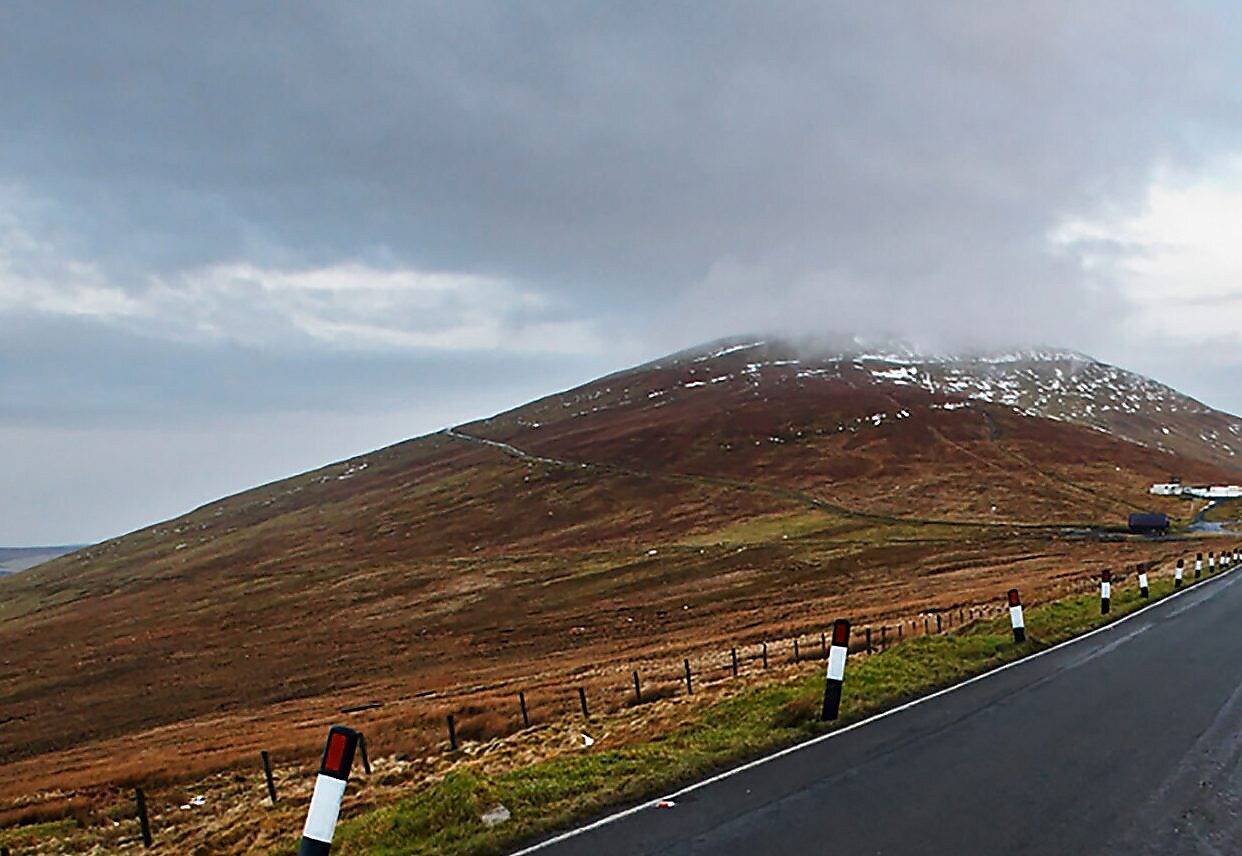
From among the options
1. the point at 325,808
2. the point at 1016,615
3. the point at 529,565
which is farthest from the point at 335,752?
the point at 529,565

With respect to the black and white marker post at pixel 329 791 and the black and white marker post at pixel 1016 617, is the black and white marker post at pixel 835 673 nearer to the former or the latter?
the black and white marker post at pixel 329 791

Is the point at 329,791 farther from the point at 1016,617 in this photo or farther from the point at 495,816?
the point at 1016,617

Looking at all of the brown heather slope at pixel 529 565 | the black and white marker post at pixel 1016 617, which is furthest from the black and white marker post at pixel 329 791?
the brown heather slope at pixel 529 565

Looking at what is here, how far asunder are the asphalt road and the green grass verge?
475mm

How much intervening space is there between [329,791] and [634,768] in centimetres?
437

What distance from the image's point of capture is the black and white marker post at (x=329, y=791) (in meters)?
5.96

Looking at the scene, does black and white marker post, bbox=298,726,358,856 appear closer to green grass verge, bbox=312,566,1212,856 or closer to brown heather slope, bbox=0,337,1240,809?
green grass verge, bbox=312,566,1212,856

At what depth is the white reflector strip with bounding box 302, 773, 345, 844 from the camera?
6.00 m

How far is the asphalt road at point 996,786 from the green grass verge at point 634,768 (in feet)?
1.56

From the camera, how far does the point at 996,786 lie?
8477mm

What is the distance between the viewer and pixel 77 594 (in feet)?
378

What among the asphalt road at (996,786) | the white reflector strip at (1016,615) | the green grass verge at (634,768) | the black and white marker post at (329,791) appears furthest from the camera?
the white reflector strip at (1016,615)

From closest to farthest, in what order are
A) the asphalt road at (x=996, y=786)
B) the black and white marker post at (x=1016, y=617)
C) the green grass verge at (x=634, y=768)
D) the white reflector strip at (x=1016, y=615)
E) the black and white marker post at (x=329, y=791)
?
the black and white marker post at (x=329, y=791)
the asphalt road at (x=996, y=786)
the green grass verge at (x=634, y=768)
the black and white marker post at (x=1016, y=617)
the white reflector strip at (x=1016, y=615)

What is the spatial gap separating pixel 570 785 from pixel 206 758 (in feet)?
69.7
